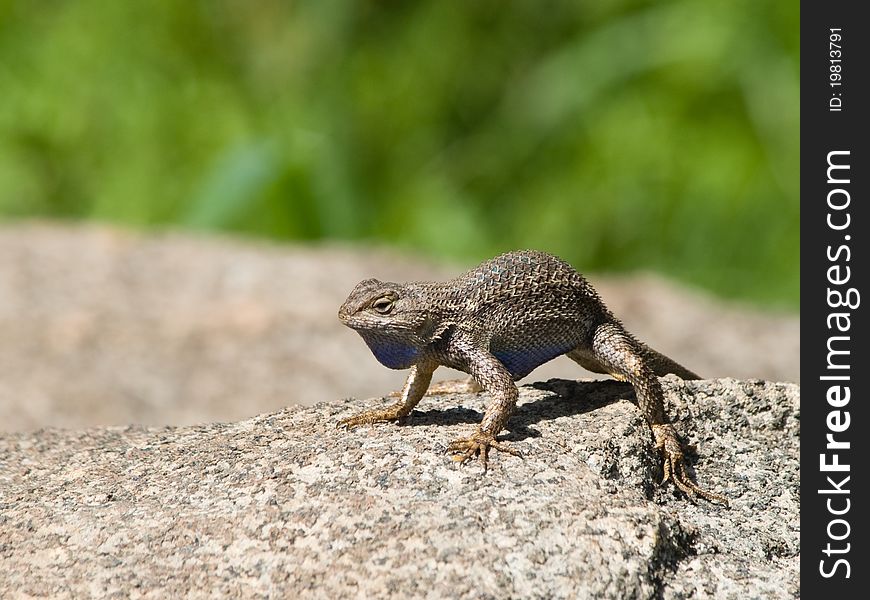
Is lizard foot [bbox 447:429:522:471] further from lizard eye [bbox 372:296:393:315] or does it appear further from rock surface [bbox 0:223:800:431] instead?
rock surface [bbox 0:223:800:431]

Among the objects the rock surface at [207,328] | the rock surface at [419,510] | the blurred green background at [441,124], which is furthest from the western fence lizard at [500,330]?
the blurred green background at [441,124]

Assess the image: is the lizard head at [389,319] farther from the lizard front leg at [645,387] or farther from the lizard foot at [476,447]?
the lizard front leg at [645,387]

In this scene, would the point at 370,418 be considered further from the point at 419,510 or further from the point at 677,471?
the point at 677,471

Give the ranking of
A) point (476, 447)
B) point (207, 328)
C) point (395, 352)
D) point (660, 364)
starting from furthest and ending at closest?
point (207, 328) → point (660, 364) → point (395, 352) → point (476, 447)

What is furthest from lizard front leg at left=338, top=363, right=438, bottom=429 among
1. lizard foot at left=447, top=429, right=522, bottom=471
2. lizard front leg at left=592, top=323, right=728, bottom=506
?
lizard front leg at left=592, top=323, right=728, bottom=506

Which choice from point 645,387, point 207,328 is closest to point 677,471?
point 645,387
